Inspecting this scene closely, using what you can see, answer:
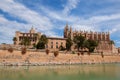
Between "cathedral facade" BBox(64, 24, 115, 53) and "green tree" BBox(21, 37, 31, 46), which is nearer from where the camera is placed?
"green tree" BBox(21, 37, 31, 46)

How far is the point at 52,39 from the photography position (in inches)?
3610

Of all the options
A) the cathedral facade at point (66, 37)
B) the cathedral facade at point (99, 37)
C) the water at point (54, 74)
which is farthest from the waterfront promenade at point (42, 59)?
Answer: the cathedral facade at point (99, 37)

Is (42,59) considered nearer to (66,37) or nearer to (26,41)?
(26,41)

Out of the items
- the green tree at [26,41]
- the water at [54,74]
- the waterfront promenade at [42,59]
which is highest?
the green tree at [26,41]

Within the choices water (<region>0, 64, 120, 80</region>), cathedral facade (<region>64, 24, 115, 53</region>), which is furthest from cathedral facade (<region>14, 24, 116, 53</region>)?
water (<region>0, 64, 120, 80</region>)

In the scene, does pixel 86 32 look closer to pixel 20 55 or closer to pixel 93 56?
pixel 93 56

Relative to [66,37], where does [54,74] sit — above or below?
below

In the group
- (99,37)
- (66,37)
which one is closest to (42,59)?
(66,37)

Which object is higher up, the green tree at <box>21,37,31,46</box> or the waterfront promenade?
the green tree at <box>21,37,31,46</box>

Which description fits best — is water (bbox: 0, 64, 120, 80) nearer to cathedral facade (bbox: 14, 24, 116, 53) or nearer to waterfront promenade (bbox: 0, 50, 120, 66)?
waterfront promenade (bbox: 0, 50, 120, 66)

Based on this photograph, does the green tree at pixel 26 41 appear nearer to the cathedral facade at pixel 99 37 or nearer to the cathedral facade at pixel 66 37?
the cathedral facade at pixel 66 37

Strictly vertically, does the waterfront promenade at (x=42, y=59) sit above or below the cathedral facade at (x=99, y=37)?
below

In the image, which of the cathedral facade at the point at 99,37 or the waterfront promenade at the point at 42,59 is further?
the cathedral facade at the point at 99,37

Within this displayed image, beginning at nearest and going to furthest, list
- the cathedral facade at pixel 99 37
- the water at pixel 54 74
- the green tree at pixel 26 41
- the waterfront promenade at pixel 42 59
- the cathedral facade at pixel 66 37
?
the water at pixel 54 74 < the waterfront promenade at pixel 42 59 < the green tree at pixel 26 41 < the cathedral facade at pixel 66 37 < the cathedral facade at pixel 99 37
